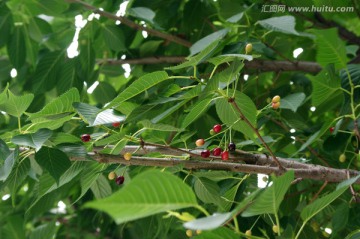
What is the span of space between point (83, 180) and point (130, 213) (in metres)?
0.49

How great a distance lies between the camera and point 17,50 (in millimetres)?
1690

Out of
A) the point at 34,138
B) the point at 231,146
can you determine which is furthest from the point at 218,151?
the point at 34,138

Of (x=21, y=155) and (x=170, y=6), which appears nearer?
(x=21, y=155)

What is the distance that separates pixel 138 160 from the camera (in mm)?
1022

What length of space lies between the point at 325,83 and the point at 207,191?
271 mm

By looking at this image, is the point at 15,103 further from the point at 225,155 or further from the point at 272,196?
the point at 272,196

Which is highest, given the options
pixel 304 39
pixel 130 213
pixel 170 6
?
pixel 130 213

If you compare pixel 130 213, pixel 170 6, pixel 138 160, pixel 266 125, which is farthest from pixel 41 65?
pixel 130 213

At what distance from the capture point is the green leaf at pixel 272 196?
75 centimetres

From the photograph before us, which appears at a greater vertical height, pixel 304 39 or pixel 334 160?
pixel 304 39

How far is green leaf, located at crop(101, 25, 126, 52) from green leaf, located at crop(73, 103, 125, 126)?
63 centimetres

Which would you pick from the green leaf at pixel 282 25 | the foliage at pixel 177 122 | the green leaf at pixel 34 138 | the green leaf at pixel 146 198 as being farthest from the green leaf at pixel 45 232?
the green leaf at pixel 146 198

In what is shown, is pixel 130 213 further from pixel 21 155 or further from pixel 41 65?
pixel 41 65

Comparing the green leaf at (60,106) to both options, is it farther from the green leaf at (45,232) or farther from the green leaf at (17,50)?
the green leaf at (17,50)
